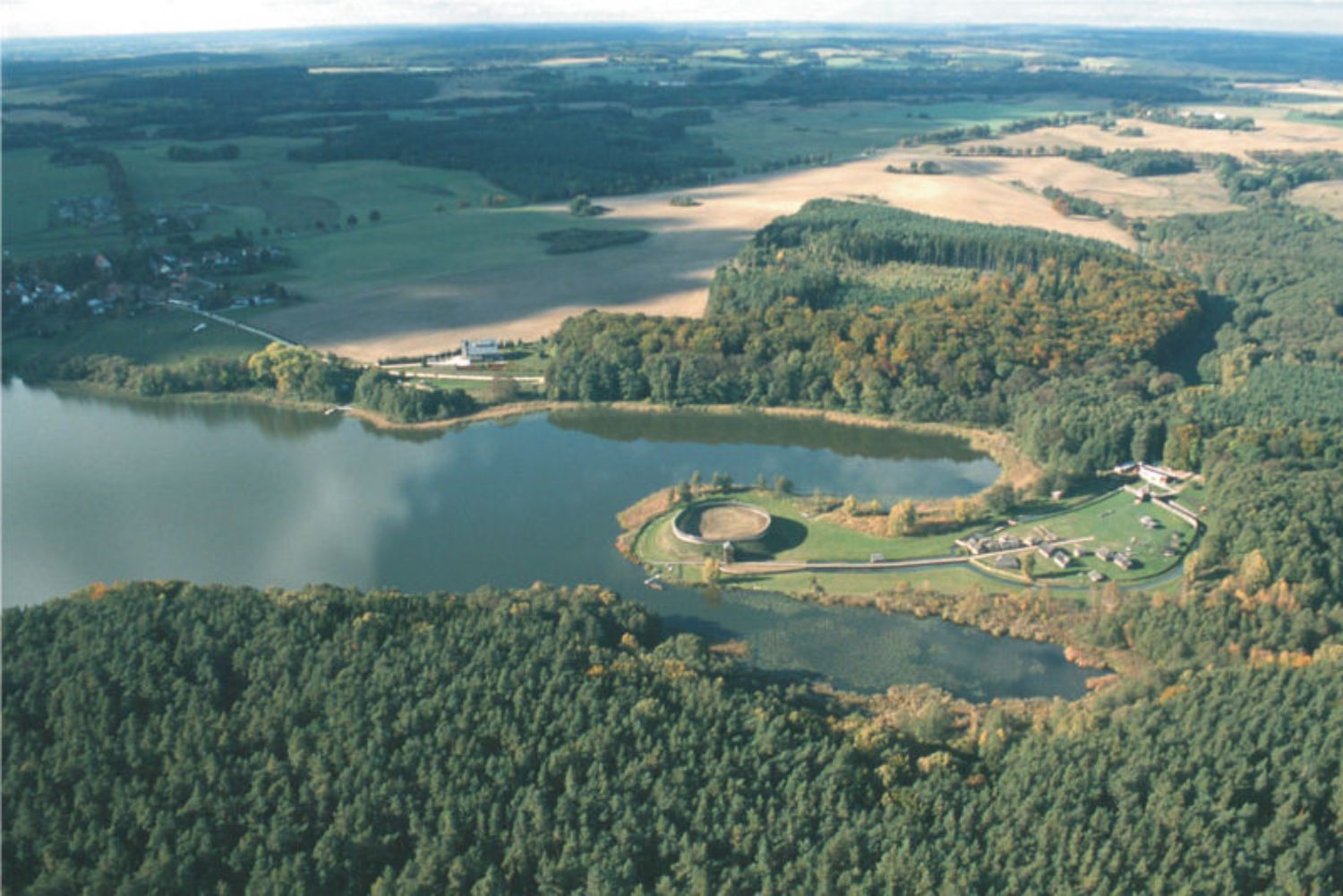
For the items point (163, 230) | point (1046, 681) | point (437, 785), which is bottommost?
point (1046, 681)

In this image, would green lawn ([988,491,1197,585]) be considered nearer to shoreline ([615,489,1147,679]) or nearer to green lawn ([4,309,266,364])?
shoreline ([615,489,1147,679])

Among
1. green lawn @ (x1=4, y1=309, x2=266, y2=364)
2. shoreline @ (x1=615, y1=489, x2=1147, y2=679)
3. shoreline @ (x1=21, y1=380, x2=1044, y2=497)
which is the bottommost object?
shoreline @ (x1=615, y1=489, x2=1147, y2=679)

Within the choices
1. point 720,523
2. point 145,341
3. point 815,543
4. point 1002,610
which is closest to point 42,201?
point 145,341

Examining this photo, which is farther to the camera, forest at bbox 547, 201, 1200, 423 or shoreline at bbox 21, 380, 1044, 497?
forest at bbox 547, 201, 1200, 423

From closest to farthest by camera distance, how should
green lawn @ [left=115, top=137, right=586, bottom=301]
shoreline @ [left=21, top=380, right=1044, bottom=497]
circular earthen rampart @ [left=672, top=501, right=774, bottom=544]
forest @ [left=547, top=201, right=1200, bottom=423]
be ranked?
→ circular earthen rampart @ [left=672, top=501, right=774, bottom=544]
shoreline @ [left=21, top=380, right=1044, bottom=497]
forest @ [left=547, top=201, right=1200, bottom=423]
green lawn @ [left=115, top=137, right=586, bottom=301]

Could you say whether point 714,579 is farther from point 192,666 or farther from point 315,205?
point 315,205

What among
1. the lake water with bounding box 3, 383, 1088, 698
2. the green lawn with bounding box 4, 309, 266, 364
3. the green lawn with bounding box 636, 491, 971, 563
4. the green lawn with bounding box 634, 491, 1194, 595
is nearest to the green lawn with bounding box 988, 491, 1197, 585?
the green lawn with bounding box 634, 491, 1194, 595

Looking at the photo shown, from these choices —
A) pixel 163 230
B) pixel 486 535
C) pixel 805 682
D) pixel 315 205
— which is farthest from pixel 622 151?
pixel 805 682
